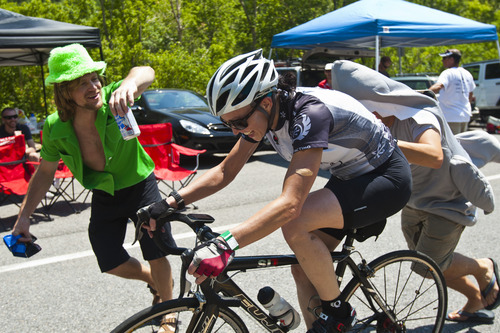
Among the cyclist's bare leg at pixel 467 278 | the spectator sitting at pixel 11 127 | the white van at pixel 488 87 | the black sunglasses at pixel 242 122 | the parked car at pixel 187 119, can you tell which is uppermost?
the black sunglasses at pixel 242 122

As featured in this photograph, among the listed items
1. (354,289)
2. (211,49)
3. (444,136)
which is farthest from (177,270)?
(211,49)

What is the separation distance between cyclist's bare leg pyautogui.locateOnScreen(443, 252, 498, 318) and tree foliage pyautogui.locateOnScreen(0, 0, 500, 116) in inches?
545

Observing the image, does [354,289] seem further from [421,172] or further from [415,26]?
[415,26]

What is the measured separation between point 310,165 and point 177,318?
96 cm

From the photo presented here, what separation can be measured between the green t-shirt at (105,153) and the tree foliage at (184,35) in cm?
1381

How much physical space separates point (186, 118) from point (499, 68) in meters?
11.2

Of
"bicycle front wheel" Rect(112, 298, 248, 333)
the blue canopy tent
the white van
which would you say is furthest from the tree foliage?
"bicycle front wheel" Rect(112, 298, 248, 333)

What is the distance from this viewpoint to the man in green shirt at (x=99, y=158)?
9.37 feet

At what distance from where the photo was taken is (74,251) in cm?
522

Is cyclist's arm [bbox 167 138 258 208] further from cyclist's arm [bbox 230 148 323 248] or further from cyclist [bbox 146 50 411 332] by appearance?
cyclist's arm [bbox 230 148 323 248]

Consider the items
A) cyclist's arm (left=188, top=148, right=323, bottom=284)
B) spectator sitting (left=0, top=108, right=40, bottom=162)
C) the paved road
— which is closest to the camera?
cyclist's arm (left=188, top=148, right=323, bottom=284)

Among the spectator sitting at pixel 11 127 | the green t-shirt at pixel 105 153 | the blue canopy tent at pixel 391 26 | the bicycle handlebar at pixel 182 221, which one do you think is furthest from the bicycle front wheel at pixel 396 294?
the blue canopy tent at pixel 391 26

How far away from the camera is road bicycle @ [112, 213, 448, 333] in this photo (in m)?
2.27

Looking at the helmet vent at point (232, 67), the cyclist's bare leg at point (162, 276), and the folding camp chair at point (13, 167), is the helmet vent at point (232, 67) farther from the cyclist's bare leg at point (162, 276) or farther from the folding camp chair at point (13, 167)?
the folding camp chair at point (13, 167)
